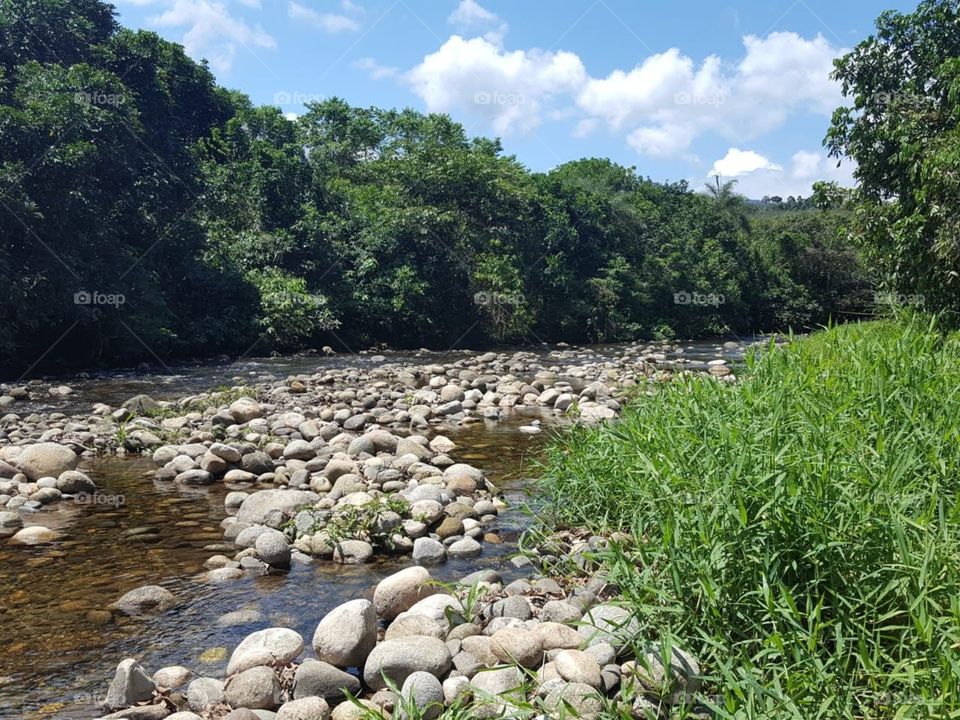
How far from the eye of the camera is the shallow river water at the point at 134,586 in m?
3.33

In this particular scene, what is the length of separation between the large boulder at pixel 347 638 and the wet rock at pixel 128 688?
705 millimetres

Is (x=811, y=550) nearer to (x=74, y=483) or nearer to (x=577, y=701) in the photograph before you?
(x=577, y=701)

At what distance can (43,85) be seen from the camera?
1402cm

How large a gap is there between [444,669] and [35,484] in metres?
4.76

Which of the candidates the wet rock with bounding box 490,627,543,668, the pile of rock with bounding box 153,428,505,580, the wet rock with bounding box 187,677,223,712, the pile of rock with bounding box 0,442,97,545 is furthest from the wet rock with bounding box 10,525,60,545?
the wet rock with bounding box 490,627,543,668

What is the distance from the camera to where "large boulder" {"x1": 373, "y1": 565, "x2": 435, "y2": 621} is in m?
3.81

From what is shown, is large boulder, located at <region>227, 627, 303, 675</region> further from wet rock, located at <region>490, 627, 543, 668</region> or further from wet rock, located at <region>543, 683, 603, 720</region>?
wet rock, located at <region>543, 683, 603, 720</region>

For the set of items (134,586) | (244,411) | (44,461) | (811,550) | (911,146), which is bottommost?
(134,586)

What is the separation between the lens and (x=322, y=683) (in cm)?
300

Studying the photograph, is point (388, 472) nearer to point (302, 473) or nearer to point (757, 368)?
point (302, 473)

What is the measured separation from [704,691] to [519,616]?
108 cm

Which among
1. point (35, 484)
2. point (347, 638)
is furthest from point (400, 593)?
point (35, 484)

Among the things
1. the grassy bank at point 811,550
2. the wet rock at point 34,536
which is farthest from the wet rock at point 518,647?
the wet rock at point 34,536

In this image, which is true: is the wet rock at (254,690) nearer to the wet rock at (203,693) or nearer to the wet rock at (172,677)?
the wet rock at (203,693)
